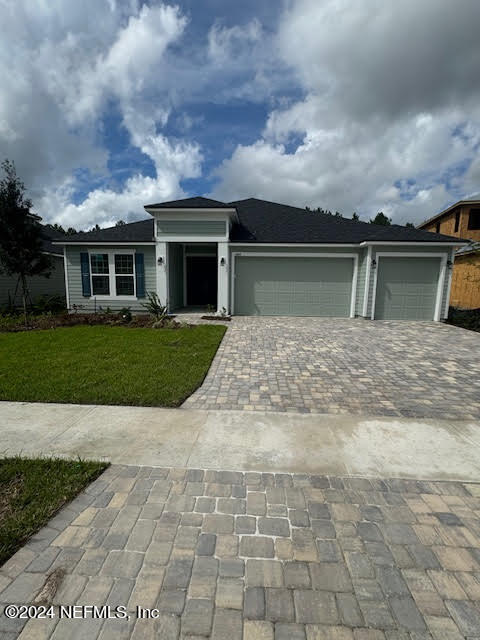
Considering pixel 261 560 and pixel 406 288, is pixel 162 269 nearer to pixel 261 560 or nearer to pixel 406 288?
pixel 406 288

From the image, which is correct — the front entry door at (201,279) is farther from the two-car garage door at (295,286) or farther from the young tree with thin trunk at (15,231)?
the young tree with thin trunk at (15,231)

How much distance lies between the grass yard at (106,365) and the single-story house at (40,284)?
5215mm

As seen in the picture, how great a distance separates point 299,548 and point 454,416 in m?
3.10

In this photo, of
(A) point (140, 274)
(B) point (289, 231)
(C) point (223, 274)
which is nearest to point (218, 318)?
(C) point (223, 274)

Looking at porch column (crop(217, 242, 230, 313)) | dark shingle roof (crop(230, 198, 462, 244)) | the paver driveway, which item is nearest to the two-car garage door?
porch column (crop(217, 242, 230, 313))

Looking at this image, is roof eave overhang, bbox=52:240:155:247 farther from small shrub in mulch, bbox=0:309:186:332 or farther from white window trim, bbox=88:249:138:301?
small shrub in mulch, bbox=0:309:186:332

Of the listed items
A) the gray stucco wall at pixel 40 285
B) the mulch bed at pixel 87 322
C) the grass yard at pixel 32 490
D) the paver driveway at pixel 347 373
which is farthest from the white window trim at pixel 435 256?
the gray stucco wall at pixel 40 285

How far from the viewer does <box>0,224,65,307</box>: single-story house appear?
1369 cm

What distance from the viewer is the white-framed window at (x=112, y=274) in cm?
1249

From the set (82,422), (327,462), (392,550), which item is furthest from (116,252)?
(392,550)

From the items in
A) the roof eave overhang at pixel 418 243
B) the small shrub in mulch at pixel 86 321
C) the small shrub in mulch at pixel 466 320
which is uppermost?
the roof eave overhang at pixel 418 243

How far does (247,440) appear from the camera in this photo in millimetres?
3256

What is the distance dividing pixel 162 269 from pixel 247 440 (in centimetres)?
994

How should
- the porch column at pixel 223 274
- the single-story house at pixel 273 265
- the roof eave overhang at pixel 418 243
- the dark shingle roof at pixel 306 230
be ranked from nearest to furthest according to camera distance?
the roof eave overhang at pixel 418 243, the single-story house at pixel 273 265, the dark shingle roof at pixel 306 230, the porch column at pixel 223 274
